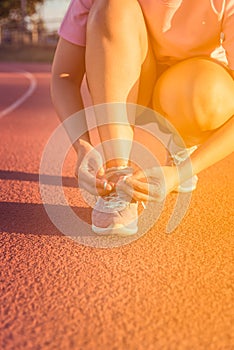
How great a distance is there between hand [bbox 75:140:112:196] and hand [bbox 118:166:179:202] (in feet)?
0.28

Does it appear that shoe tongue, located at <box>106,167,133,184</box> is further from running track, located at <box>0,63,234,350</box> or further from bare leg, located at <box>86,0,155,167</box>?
running track, located at <box>0,63,234,350</box>

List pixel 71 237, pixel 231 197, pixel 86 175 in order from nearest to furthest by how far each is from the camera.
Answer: pixel 86 175 < pixel 71 237 < pixel 231 197

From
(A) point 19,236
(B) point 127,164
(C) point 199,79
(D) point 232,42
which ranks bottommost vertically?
(A) point 19,236

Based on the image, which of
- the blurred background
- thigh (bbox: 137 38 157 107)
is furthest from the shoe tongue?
the blurred background

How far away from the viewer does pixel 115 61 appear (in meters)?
2.22

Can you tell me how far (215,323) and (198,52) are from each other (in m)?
1.30

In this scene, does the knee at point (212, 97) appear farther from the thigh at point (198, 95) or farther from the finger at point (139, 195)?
the finger at point (139, 195)

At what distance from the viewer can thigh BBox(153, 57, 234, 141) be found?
7.38ft

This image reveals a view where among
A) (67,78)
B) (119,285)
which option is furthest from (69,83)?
(119,285)

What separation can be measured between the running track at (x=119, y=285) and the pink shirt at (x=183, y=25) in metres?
0.76

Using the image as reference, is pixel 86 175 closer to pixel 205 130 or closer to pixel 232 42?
pixel 205 130

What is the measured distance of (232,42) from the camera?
7.23 feet

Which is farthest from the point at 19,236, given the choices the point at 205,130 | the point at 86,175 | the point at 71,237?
the point at 205,130

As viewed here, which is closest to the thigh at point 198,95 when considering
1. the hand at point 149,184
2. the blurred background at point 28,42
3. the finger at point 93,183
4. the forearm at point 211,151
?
the forearm at point 211,151
